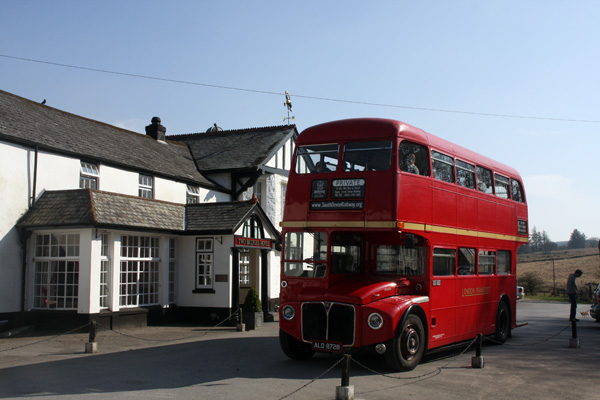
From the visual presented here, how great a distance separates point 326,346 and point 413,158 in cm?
390

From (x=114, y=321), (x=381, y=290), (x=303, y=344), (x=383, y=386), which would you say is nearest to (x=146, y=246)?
(x=114, y=321)

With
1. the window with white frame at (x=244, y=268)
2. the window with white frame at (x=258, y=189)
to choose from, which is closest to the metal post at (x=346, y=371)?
the window with white frame at (x=244, y=268)

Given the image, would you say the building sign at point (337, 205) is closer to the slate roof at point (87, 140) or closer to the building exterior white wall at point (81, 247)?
the building exterior white wall at point (81, 247)

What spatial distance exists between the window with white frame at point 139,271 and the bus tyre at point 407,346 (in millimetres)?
10222

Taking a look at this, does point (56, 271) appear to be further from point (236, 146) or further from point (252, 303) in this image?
point (236, 146)

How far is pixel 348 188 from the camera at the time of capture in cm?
1100

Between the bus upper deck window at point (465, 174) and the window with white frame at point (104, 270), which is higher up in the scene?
the bus upper deck window at point (465, 174)

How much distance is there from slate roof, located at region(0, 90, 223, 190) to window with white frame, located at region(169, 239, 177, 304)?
3073 mm

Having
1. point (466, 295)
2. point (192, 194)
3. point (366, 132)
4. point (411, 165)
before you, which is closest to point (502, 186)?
point (466, 295)

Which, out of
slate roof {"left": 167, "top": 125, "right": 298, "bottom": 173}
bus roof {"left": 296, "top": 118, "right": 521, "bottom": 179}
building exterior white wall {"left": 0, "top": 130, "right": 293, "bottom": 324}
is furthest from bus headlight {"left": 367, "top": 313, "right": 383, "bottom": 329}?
slate roof {"left": 167, "top": 125, "right": 298, "bottom": 173}

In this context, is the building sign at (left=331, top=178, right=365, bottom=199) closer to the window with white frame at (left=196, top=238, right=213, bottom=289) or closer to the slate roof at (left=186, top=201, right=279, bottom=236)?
the slate roof at (left=186, top=201, right=279, bottom=236)

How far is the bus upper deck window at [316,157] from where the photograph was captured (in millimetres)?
11398

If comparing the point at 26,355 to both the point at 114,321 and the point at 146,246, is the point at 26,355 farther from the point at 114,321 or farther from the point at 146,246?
the point at 146,246

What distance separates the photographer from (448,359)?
1217cm
